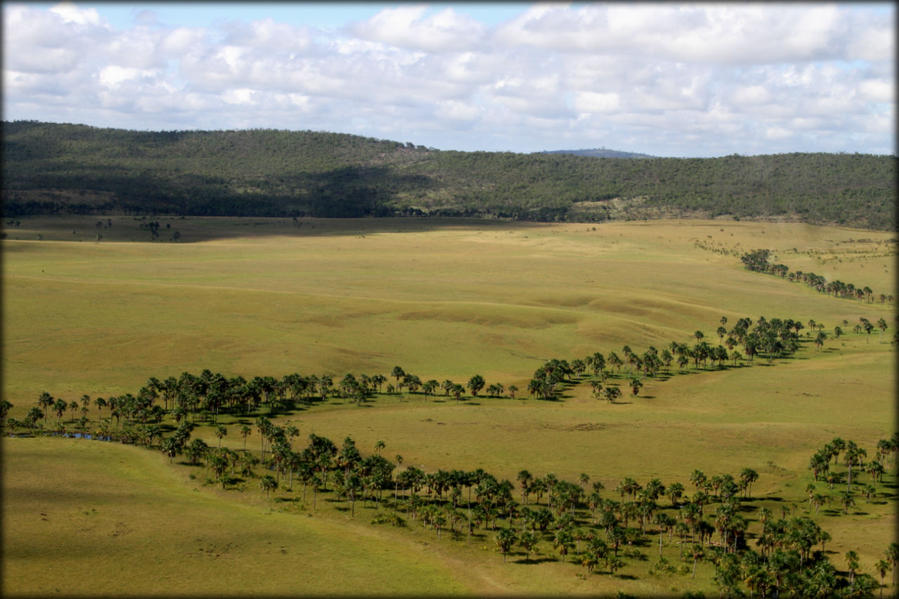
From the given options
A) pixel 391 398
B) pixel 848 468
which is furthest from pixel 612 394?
pixel 848 468

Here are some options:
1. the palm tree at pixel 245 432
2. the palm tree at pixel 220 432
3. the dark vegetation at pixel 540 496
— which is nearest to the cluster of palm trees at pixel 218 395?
the dark vegetation at pixel 540 496

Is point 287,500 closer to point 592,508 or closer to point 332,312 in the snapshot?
point 592,508

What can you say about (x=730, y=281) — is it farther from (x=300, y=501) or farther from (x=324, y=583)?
(x=324, y=583)

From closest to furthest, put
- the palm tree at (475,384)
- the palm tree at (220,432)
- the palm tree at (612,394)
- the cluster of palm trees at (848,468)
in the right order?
1. the cluster of palm trees at (848,468)
2. the palm tree at (220,432)
3. the palm tree at (612,394)
4. the palm tree at (475,384)

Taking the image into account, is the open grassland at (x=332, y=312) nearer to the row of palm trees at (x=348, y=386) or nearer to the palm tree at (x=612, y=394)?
the row of palm trees at (x=348, y=386)

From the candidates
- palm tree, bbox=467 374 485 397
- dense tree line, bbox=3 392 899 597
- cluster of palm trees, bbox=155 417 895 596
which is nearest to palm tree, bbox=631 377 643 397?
palm tree, bbox=467 374 485 397

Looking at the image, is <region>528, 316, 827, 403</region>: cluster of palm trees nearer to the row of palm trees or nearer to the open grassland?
the row of palm trees

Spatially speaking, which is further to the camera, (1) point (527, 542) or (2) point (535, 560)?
(1) point (527, 542)

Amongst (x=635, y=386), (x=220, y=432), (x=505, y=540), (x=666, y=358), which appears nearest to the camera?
(x=505, y=540)

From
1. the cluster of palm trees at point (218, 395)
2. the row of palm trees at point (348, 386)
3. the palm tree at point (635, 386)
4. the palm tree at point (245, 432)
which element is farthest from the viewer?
the palm tree at point (635, 386)
